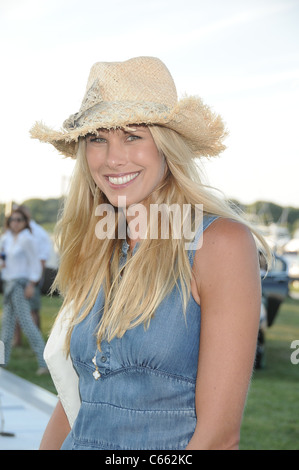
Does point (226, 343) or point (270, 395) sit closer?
point (226, 343)

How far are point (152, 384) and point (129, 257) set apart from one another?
0.46m

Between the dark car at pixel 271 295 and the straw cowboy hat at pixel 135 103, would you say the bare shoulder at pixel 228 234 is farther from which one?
the dark car at pixel 271 295

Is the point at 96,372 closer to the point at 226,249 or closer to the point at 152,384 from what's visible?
the point at 152,384

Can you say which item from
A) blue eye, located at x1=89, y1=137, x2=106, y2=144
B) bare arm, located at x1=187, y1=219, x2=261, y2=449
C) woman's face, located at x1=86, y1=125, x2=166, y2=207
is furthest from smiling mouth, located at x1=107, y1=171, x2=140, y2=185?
bare arm, located at x1=187, y1=219, x2=261, y2=449

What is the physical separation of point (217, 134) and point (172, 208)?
35 centimetres

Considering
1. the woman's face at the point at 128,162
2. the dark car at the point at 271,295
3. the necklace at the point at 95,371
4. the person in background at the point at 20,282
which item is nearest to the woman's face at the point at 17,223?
the person in background at the point at 20,282

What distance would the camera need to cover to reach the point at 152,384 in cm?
164

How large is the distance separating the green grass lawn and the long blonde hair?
2703 millimetres

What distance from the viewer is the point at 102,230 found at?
2.19m

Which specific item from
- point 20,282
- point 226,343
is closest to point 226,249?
point 226,343

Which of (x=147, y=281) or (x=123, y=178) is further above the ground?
(x=123, y=178)

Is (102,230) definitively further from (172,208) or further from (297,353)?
(297,353)

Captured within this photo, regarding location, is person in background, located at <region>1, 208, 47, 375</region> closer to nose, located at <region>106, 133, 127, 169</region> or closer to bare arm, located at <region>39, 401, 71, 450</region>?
bare arm, located at <region>39, 401, 71, 450</region>

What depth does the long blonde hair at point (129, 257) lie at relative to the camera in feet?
5.66
